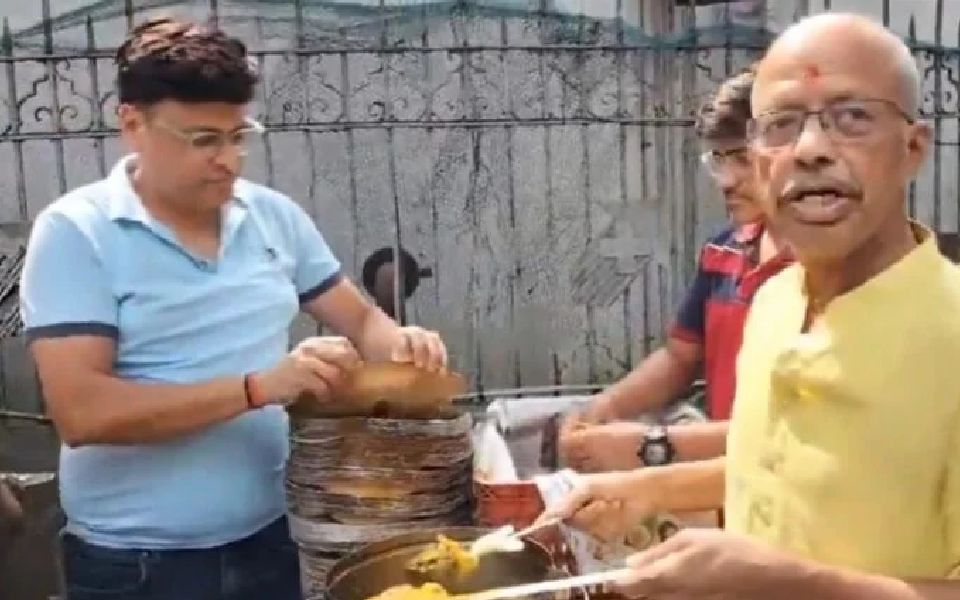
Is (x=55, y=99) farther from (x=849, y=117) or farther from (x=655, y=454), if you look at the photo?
(x=849, y=117)

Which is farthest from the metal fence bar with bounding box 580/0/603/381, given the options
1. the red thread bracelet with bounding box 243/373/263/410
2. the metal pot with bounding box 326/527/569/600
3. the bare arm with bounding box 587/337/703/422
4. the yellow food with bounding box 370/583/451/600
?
the yellow food with bounding box 370/583/451/600

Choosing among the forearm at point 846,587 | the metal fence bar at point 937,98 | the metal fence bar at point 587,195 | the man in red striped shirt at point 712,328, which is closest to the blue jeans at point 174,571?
the man in red striped shirt at point 712,328

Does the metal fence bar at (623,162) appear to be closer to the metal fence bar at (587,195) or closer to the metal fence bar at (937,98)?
the metal fence bar at (587,195)

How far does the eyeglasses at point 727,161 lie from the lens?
203cm

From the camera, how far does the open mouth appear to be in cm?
105

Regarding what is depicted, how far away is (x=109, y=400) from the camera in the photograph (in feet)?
5.59

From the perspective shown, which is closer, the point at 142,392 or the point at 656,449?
the point at 142,392

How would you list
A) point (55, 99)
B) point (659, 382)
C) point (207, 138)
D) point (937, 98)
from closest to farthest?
point (207, 138) < point (659, 382) < point (937, 98) < point (55, 99)

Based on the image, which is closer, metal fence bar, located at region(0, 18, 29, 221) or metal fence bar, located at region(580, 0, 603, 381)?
metal fence bar, located at region(0, 18, 29, 221)

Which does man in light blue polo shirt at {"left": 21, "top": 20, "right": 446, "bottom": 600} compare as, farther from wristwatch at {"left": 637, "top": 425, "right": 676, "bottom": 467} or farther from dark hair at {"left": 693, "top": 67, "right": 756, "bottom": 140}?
dark hair at {"left": 693, "top": 67, "right": 756, "bottom": 140}

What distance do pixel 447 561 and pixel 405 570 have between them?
0.19ft

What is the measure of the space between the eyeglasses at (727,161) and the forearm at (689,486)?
672mm

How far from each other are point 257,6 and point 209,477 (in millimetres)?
2649

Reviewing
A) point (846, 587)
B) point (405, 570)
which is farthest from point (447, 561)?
point (846, 587)
